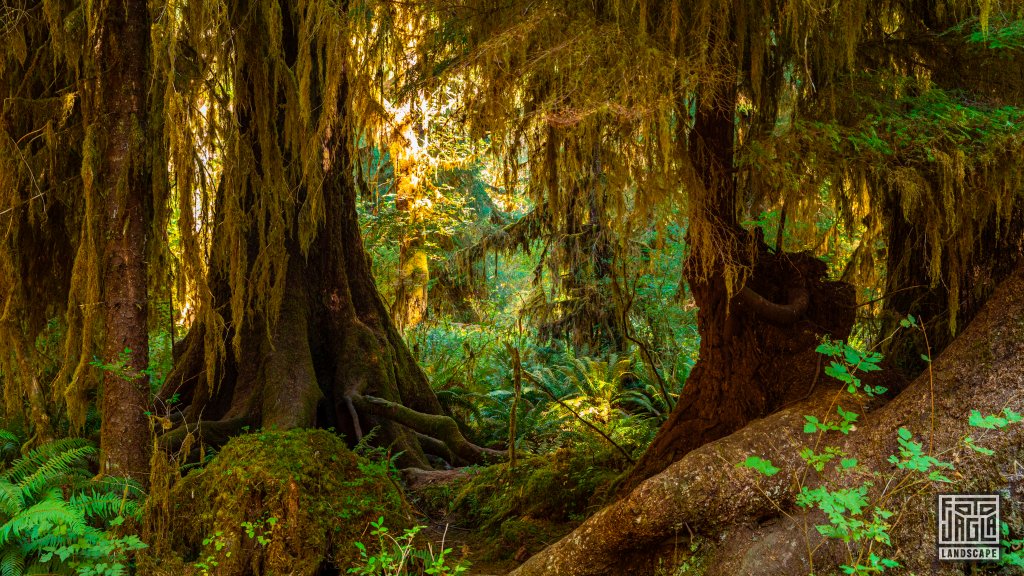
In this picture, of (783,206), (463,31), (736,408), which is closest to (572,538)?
(736,408)

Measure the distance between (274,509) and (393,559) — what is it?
0.78 metres

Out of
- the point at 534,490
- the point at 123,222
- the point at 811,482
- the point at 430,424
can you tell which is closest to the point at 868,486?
the point at 811,482

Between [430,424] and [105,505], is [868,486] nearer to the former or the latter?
[105,505]

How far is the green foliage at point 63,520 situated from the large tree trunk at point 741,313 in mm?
3191

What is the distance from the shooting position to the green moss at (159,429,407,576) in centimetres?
405

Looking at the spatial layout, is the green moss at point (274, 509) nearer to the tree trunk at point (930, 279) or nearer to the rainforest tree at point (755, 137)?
the rainforest tree at point (755, 137)

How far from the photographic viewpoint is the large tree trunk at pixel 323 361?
6.06 m

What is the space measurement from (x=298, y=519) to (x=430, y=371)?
19.2 feet

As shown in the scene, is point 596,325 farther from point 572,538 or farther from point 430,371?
point 572,538

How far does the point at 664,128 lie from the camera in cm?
357

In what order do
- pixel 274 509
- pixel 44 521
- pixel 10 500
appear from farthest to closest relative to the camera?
pixel 274 509 → pixel 10 500 → pixel 44 521

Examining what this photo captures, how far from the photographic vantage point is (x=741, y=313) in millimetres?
4422

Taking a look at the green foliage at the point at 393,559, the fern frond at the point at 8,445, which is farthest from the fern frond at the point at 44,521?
the fern frond at the point at 8,445

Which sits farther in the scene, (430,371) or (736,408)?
(430,371)
